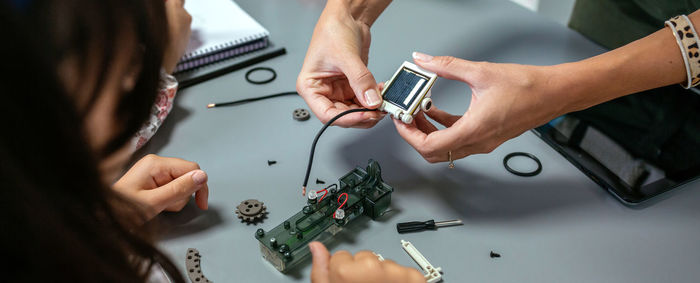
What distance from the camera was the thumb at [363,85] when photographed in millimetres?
856

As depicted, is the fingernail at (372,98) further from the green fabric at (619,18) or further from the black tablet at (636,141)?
the green fabric at (619,18)

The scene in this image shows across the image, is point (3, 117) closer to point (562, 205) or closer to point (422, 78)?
point (422, 78)

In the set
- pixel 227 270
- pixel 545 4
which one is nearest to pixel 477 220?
pixel 227 270

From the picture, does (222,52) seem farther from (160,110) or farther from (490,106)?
(490,106)

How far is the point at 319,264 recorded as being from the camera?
2.23 ft

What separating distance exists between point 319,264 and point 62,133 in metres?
0.40

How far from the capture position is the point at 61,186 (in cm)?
42

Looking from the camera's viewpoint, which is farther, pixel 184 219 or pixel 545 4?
pixel 545 4

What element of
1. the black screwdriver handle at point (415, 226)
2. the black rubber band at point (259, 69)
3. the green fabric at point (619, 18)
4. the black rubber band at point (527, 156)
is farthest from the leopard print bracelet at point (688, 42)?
the black rubber band at point (259, 69)

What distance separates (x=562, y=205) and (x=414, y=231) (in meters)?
0.29

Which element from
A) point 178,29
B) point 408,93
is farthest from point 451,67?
point 178,29

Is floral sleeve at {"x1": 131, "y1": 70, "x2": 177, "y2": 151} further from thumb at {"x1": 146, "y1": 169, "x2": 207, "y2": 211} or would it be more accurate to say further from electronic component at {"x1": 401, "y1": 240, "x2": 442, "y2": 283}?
electronic component at {"x1": 401, "y1": 240, "x2": 442, "y2": 283}

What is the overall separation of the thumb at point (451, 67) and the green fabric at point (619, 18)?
2.40 ft

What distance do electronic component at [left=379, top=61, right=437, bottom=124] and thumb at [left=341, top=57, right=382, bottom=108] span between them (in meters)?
0.02
